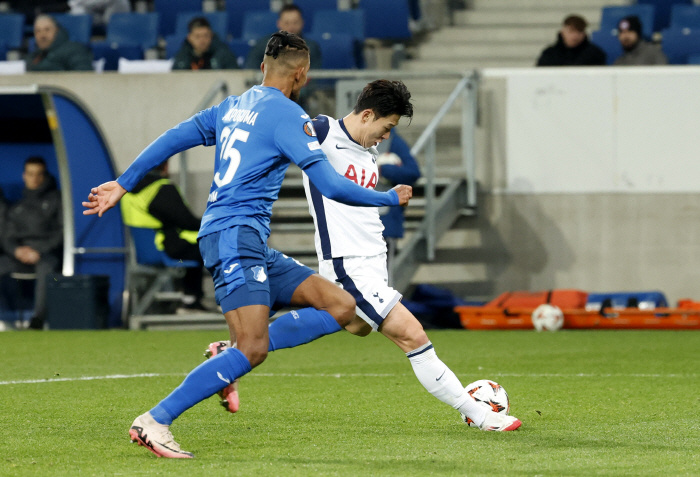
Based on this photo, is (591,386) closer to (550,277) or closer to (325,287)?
(325,287)

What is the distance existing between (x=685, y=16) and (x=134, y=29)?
7259 millimetres

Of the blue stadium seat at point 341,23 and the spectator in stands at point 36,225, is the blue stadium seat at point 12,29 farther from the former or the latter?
the blue stadium seat at point 341,23

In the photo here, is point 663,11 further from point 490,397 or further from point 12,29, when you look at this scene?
point 490,397

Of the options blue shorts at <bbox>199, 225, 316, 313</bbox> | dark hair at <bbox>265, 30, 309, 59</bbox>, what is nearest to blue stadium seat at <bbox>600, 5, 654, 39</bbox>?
dark hair at <bbox>265, 30, 309, 59</bbox>

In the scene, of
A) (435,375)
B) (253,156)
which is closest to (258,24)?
(435,375)

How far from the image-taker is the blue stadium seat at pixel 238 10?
15359 millimetres

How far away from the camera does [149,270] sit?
11.8 meters

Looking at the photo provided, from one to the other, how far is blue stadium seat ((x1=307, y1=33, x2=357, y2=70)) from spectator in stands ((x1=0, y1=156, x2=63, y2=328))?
3593 millimetres

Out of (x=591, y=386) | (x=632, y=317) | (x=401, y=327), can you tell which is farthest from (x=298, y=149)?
(x=632, y=317)

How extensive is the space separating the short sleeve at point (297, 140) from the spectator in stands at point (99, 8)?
11921 mm

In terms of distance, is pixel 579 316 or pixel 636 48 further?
pixel 636 48

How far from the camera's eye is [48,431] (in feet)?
17.3

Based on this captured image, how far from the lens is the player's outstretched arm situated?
4520 millimetres

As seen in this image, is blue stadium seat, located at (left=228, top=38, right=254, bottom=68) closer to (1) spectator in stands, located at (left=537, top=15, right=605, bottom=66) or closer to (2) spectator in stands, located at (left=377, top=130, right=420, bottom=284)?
(2) spectator in stands, located at (left=377, top=130, right=420, bottom=284)
